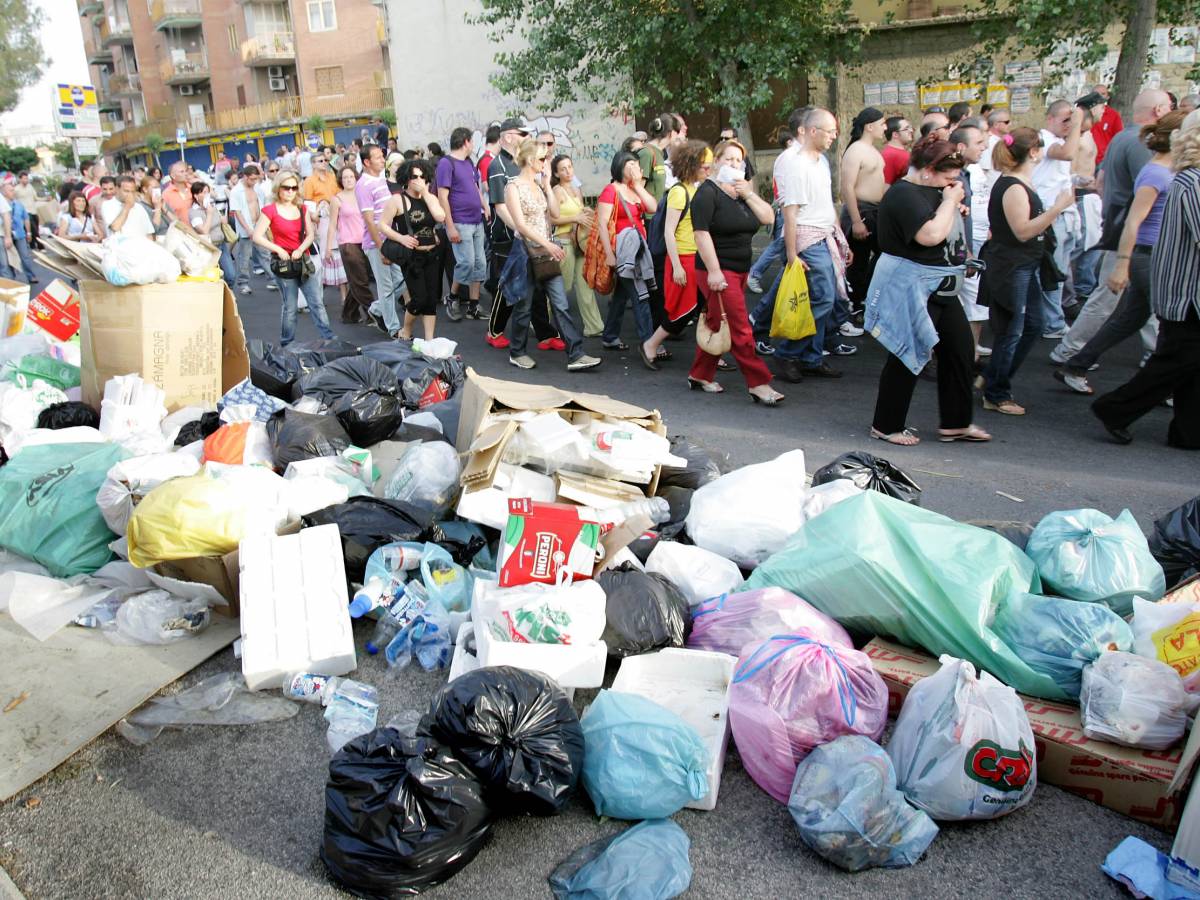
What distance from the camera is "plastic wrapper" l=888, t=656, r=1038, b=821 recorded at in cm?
238

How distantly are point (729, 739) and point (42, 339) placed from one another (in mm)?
5995

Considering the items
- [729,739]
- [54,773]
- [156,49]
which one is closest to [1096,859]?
[729,739]

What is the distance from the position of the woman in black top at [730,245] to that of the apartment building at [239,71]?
41.3 m

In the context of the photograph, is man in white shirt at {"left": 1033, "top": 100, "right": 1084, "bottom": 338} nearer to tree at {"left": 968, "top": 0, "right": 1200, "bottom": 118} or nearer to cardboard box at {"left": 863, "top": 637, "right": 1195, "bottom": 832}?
tree at {"left": 968, "top": 0, "right": 1200, "bottom": 118}

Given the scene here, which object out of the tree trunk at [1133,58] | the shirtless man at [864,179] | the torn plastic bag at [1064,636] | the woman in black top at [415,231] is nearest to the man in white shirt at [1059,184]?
the shirtless man at [864,179]

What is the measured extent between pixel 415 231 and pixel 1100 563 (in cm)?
598

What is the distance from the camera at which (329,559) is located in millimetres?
3473

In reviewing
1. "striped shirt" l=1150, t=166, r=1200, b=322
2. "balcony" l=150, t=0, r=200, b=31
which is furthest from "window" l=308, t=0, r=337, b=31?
"striped shirt" l=1150, t=166, r=1200, b=322

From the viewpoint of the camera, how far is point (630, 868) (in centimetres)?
224

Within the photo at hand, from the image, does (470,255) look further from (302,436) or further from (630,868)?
(630,868)

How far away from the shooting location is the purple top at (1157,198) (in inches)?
211

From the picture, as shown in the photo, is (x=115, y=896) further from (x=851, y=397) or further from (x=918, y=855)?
(x=851, y=397)

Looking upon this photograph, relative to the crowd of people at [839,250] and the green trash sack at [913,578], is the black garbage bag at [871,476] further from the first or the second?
the crowd of people at [839,250]

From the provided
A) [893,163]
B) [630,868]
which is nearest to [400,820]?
[630,868]
